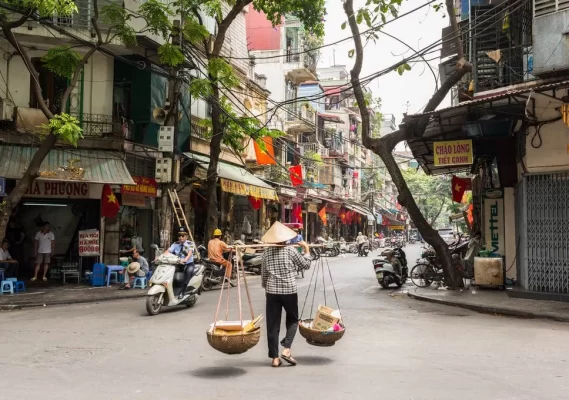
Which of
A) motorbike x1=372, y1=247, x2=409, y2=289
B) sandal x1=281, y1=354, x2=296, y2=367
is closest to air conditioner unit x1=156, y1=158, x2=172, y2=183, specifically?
motorbike x1=372, y1=247, x2=409, y2=289

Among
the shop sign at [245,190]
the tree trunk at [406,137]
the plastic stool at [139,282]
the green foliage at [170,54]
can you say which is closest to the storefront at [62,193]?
the plastic stool at [139,282]

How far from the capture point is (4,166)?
1517 cm

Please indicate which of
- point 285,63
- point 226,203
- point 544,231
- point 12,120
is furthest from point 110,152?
point 285,63

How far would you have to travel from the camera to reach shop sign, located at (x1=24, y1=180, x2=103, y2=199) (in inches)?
655

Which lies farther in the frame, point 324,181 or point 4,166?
point 324,181

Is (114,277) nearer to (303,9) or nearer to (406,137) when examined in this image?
(406,137)

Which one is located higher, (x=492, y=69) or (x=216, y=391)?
(x=492, y=69)

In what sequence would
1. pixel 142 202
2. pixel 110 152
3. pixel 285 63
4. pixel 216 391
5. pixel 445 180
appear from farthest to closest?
pixel 445 180 → pixel 285 63 → pixel 142 202 → pixel 110 152 → pixel 216 391

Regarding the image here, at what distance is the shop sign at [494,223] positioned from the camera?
1698 centimetres

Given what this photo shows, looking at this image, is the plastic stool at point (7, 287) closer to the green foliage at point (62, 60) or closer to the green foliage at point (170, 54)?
the green foliage at point (62, 60)

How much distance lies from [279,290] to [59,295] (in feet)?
29.9

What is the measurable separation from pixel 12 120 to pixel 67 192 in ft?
8.31

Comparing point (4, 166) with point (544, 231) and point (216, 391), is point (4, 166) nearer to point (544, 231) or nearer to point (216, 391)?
point (216, 391)

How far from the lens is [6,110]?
16.3m
